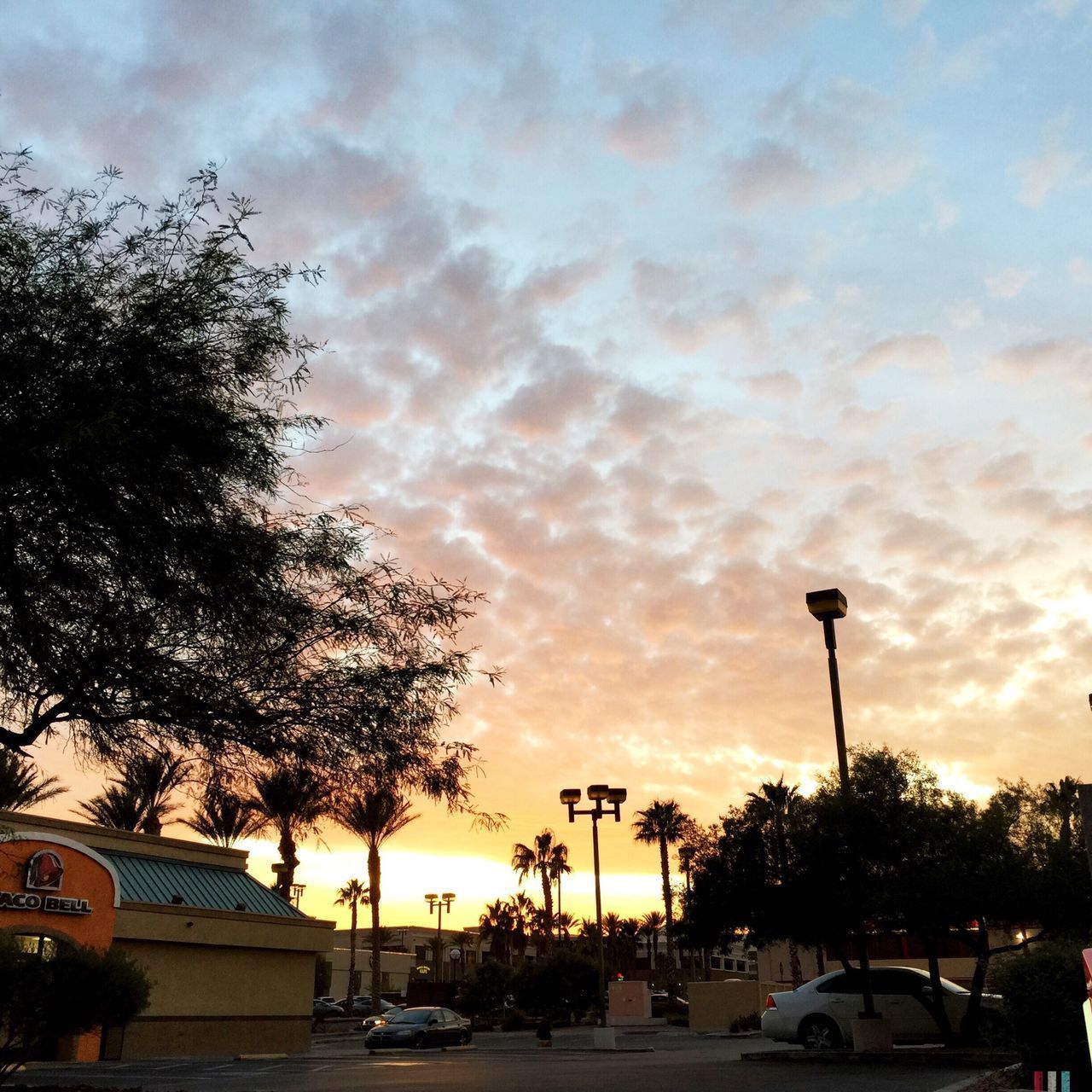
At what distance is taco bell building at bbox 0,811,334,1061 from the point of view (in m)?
28.3

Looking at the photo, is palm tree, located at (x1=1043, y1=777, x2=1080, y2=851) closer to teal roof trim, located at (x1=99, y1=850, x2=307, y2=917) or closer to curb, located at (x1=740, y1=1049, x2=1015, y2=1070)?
curb, located at (x1=740, y1=1049, x2=1015, y2=1070)

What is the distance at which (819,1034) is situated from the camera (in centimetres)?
2202

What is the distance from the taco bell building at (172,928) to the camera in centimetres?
2827

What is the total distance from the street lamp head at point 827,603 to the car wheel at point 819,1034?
27.2 ft

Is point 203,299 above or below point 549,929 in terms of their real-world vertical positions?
above

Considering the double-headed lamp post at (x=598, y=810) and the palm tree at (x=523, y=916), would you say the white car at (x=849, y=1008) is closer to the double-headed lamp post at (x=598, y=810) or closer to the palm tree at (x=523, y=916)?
the double-headed lamp post at (x=598, y=810)

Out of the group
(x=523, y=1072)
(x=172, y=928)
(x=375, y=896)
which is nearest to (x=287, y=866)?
(x=375, y=896)

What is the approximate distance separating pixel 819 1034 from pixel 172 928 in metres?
18.8

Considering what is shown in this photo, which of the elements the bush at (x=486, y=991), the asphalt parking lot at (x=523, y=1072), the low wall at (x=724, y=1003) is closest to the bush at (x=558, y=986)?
the bush at (x=486, y=991)

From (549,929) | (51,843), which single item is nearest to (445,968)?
(549,929)

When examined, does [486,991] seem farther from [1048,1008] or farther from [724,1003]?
[1048,1008]

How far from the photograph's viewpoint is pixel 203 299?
33.9 ft

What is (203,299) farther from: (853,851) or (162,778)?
(853,851)

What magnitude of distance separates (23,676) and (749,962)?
137908 millimetres
